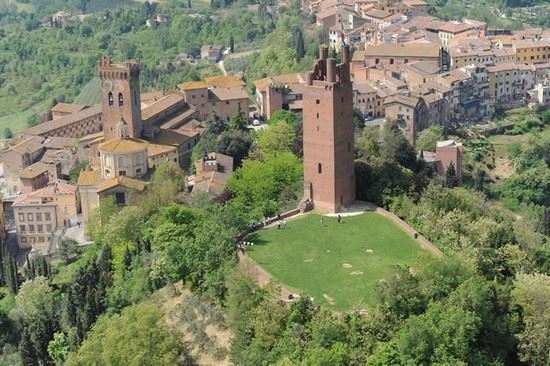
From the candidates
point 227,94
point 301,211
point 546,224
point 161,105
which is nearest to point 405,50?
point 227,94

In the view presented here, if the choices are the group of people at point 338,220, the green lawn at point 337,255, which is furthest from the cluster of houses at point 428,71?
the green lawn at point 337,255

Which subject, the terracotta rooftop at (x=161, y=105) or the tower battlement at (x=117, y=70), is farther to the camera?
the terracotta rooftop at (x=161, y=105)

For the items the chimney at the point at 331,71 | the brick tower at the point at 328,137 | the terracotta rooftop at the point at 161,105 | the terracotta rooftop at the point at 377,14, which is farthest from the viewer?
the terracotta rooftop at the point at 377,14

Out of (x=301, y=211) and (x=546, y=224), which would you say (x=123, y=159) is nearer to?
(x=301, y=211)

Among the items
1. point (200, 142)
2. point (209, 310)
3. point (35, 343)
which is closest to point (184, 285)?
point (209, 310)

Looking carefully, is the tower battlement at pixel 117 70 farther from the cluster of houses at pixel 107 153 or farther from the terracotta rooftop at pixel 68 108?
the terracotta rooftop at pixel 68 108
